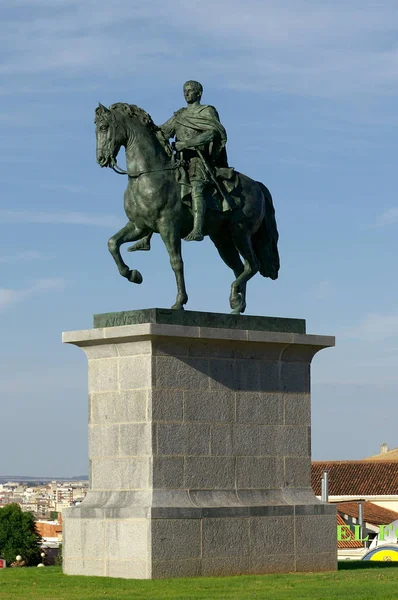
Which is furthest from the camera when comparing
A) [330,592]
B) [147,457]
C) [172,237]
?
[172,237]

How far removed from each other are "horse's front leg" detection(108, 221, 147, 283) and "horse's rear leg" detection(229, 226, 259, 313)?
5.00 feet

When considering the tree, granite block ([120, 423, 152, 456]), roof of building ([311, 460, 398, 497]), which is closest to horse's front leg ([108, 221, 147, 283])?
granite block ([120, 423, 152, 456])

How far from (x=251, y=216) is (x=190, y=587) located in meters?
6.24

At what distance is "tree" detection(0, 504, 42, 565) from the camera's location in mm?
98125

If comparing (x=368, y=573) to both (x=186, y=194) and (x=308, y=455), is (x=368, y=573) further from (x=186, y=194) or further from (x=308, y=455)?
(x=186, y=194)

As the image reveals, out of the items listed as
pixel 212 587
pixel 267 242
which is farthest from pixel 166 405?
pixel 267 242

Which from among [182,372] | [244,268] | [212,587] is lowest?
[212,587]

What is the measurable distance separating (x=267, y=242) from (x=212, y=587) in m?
6.39

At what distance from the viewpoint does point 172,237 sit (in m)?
20.1

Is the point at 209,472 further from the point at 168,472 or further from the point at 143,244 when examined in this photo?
the point at 143,244

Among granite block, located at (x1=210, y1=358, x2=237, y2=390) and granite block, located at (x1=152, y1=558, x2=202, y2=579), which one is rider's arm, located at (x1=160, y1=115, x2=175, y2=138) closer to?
granite block, located at (x1=210, y1=358, x2=237, y2=390)

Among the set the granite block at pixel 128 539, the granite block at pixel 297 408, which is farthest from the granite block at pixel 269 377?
the granite block at pixel 128 539

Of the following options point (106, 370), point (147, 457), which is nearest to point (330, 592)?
point (147, 457)

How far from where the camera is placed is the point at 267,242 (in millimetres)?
21875
